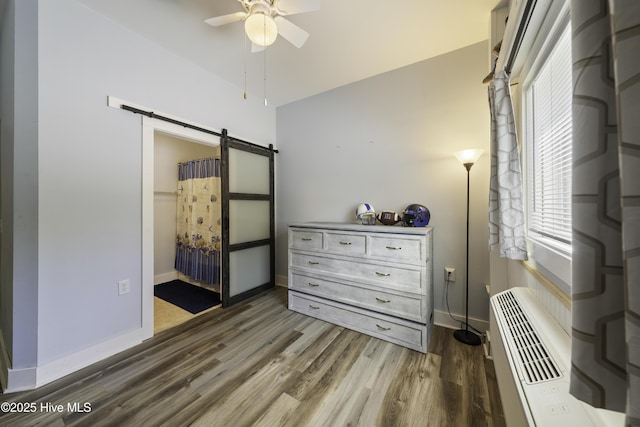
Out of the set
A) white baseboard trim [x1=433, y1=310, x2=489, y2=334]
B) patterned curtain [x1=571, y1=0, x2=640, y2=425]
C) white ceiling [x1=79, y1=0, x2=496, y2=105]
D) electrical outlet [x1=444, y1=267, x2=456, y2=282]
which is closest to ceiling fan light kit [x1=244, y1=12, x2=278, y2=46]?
white ceiling [x1=79, y1=0, x2=496, y2=105]

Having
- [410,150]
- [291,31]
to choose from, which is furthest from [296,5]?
[410,150]

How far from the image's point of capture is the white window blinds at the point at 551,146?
104 centimetres

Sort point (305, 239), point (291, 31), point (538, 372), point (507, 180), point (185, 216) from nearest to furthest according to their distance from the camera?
point (538, 372), point (507, 180), point (291, 31), point (305, 239), point (185, 216)

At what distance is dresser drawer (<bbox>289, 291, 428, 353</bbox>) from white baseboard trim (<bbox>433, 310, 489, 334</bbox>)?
1.86ft

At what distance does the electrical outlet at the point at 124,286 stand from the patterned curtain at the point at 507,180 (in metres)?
2.92

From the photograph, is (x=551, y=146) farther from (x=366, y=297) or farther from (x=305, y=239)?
(x=305, y=239)

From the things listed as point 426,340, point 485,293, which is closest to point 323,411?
point 426,340

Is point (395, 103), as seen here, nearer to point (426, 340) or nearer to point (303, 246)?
point (303, 246)

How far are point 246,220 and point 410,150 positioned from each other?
222 centimetres

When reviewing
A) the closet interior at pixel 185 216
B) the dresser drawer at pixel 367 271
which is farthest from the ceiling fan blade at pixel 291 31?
the dresser drawer at pixel 367 271

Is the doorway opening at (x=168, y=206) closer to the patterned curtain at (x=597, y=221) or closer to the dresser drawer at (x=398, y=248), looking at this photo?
the dresser drawer at (x=398, y=248)

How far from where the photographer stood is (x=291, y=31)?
5.33ft

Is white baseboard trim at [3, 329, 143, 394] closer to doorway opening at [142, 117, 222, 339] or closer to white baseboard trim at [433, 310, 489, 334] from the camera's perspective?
doorway opening at [142, 117, 222, 339]

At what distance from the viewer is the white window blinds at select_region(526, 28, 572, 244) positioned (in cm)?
104
